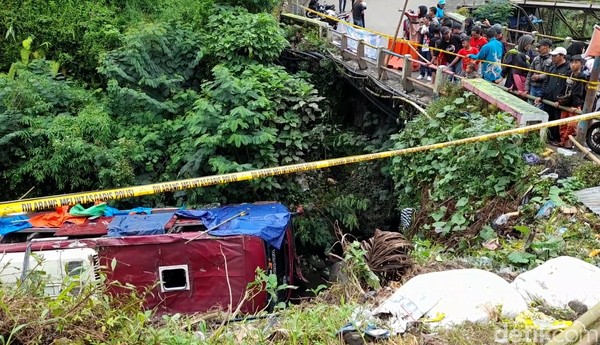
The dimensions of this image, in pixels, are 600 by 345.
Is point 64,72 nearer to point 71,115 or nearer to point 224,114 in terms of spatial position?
point 71,115

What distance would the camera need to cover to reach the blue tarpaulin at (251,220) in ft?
28.3

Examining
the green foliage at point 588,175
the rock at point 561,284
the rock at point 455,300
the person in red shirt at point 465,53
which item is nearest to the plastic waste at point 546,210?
the green foliage at point 588,175

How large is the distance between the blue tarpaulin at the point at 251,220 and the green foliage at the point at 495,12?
11.2 metres

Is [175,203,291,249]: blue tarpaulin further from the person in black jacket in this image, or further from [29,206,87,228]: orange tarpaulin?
the person in black jacket

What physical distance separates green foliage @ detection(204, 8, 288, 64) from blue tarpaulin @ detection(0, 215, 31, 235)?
5498 millimetres

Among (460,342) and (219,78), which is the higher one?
(219,78)

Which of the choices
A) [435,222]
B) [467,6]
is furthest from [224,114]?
[467,6]

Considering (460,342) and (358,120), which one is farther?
(358,120)

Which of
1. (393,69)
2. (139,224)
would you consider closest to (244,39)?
(393,69)

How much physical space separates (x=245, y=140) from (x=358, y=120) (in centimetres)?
430

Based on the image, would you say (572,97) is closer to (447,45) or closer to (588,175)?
(588,175)

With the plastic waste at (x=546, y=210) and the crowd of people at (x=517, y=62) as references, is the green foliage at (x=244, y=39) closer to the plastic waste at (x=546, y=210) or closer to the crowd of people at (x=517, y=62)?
the crowd of people at (x=517, y=62)

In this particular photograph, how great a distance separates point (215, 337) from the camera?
149 inches

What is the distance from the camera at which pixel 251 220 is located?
905 centimetres
